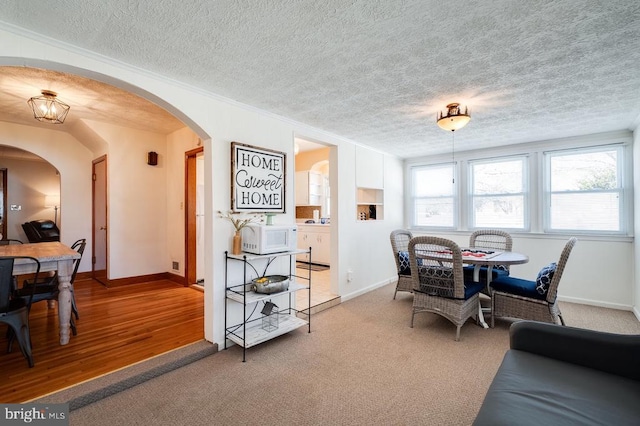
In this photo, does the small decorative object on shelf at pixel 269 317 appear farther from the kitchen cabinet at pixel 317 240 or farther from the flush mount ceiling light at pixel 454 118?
the kitchen cabinet at pixel 317 240

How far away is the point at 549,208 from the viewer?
4.44 meters

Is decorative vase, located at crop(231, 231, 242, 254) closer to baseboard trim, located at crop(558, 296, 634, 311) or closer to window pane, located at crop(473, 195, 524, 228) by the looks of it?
window pane, located at crop(473, 195, 524, 228)

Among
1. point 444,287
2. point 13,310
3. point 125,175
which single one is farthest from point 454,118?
point 125,175

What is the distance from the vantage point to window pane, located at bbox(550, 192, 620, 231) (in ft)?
13.2

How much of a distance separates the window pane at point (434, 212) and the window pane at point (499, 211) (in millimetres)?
449

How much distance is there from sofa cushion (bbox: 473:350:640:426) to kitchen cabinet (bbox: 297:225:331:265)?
4797mm

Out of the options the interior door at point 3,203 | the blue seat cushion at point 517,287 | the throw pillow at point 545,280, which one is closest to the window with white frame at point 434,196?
the blue seat cushion at point 517,287

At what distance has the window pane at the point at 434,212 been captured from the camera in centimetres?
543

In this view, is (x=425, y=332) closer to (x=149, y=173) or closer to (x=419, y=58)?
(x=419, y=58)

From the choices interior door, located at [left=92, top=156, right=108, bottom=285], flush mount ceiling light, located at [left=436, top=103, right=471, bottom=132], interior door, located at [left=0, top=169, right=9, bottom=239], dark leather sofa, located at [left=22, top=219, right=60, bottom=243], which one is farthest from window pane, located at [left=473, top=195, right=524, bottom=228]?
interior door, located at [left=0, top=169, right=9, bottom=239]

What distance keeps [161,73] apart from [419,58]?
1.98 metres

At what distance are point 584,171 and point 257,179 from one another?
4608 mm

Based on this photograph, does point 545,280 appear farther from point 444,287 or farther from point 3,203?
point 3,203

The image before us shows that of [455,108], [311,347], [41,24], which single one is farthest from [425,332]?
Answer: [41,24]
